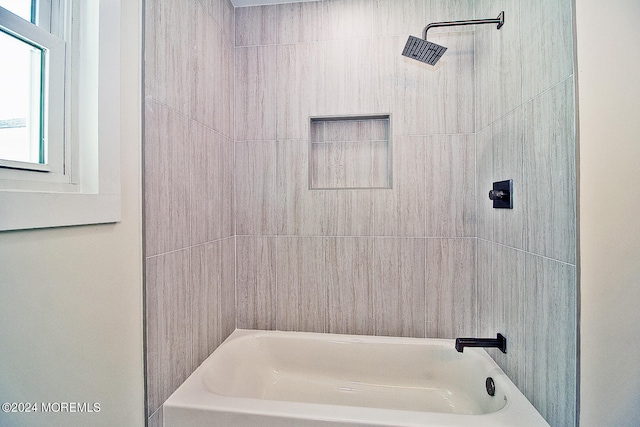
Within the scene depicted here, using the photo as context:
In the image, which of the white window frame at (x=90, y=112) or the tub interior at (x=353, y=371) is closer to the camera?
the white window frame at (x=90, y=112)

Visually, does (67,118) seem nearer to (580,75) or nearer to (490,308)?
(580,75)

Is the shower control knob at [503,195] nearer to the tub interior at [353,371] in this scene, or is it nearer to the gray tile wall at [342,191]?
the gray tile wall at [342,191]

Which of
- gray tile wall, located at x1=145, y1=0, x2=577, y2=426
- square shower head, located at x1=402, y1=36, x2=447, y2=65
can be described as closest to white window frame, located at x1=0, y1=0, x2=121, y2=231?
gray tile wall, located at x1=145, y1=0, x2=577, y2=426

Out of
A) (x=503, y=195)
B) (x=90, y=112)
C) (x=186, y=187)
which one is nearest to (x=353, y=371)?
(x=503, y=195)

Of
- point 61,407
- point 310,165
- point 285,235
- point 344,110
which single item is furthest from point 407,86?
point 61,407

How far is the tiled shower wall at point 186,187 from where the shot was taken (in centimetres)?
106

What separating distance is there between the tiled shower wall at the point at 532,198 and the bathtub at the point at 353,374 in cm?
18

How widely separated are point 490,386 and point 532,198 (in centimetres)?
84

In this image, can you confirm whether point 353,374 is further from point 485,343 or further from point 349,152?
point 349,152

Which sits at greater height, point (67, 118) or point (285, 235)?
point (67, 118)

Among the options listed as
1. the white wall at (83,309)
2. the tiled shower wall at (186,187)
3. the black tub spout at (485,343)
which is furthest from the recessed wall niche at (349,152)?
the white wall at (83,309)

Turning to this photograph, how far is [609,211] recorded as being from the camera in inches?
33.3

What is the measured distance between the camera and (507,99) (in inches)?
51.3

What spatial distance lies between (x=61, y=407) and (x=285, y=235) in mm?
1181
